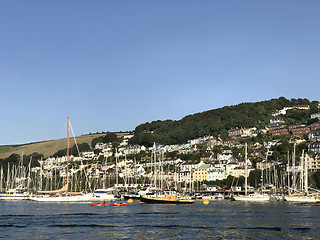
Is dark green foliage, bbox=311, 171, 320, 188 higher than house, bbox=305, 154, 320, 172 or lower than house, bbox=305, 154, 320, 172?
lower

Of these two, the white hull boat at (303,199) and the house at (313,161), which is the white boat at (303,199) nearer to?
the white hull boat at (303,199)

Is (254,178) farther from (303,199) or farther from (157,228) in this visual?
(157,228)

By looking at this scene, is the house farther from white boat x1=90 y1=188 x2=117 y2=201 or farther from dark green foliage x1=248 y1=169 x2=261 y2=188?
white boat x1=90 y1=188 x2=117 y2=201

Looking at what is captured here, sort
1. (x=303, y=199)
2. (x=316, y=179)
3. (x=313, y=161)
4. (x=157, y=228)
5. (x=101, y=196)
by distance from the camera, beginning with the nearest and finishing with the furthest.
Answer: (x=157, y=228) → (x=303, y=199) → (x=101, y=196) → (x=316, y=179) → (x=313, y=161)

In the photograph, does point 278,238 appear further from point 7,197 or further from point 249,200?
point 7,197

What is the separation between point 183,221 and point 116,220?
894 centimetres

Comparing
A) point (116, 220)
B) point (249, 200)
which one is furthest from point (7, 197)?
point (116, 220)

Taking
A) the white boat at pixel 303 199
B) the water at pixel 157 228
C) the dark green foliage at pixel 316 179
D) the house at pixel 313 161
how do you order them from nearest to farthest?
the water at pixel 157 228 < the white boat at pixel 303 199 < the dark green foliage at pixel 316 179 < the house at pixel 313 161

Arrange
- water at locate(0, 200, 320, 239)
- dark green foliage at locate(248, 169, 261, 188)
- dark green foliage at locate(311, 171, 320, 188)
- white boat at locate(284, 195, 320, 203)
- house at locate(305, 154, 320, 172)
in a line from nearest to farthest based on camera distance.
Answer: water at locate(0, 200, 320, 239)
white boat at locate(284, 195, 320, 203)
dark green foliage at locate(311, 171, 320, 188)
dark green foliage at locate(248, 169, 261, 188)
house at locate(305, 154, 320, 172)

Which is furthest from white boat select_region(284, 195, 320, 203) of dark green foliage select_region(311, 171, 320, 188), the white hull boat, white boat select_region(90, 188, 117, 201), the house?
the house

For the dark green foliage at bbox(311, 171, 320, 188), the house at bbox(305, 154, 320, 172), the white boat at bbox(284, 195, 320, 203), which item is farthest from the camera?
the house at bbox(305, 154, 320, 172)

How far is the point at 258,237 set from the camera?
44.8 m

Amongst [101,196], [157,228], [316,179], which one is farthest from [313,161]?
[157,228]

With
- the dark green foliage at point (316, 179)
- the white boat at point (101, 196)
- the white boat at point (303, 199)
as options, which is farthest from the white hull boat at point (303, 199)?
the white boat at point (101, 196)
